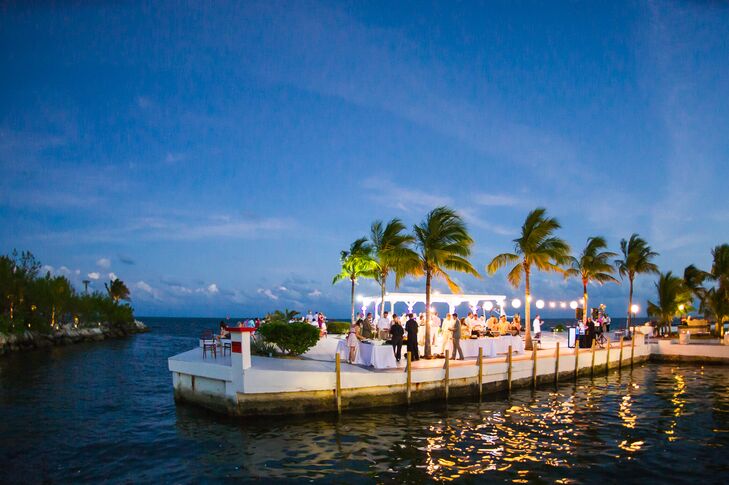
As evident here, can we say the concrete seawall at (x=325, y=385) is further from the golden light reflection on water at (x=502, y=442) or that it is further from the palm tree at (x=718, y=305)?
the palm tree at (x=718, y=305)

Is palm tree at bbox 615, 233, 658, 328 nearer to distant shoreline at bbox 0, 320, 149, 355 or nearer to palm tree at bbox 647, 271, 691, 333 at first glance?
palm tree at bbox 647, 271, 691, 333

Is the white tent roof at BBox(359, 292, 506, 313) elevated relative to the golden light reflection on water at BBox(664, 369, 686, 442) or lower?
elevated

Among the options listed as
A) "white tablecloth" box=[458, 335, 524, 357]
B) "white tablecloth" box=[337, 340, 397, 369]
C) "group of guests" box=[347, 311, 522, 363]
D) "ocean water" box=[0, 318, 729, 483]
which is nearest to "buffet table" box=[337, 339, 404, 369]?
"white tablecloth" box=[337, 340, 397, 369]

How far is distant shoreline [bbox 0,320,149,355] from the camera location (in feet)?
166

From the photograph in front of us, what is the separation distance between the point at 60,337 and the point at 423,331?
53398 mm

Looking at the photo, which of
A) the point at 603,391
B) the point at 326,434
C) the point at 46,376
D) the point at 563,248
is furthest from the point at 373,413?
the point at 46,376

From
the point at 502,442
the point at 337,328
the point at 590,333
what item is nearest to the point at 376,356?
the point at 502,442

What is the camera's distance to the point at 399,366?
21734 millimetres

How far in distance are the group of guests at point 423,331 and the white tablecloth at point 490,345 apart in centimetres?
54

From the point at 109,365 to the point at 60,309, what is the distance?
3175 cm

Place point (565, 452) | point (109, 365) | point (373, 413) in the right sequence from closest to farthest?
point (565, 452) → point (373, 413) → point (109, 365)

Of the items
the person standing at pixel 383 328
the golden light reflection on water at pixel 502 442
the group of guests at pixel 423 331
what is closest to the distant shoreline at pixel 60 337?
the person standing at pixel 383 328

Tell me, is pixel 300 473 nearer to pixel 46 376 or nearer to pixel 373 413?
pixel 373 413

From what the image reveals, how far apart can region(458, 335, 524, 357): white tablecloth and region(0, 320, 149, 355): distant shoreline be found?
44.0 m
